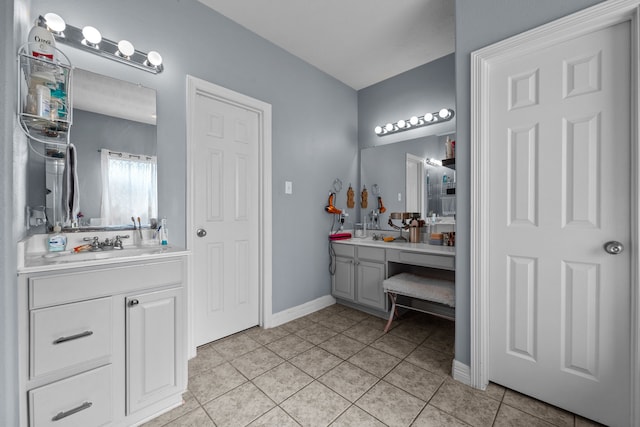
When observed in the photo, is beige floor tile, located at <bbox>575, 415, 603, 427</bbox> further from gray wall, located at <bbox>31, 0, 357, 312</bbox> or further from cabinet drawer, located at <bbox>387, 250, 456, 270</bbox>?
gray wall, located at <bbox>31, 0, 357, 312</bbox>

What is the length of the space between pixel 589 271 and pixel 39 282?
258 centimetres

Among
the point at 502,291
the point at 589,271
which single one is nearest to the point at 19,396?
the point at 502,291

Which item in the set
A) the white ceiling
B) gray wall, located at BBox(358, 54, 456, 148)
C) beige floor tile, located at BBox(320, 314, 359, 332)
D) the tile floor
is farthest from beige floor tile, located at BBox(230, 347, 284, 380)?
the white ceiling

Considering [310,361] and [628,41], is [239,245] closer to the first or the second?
[310,361]

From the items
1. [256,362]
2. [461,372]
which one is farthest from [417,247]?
[256,362]

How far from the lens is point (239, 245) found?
2.46 metres

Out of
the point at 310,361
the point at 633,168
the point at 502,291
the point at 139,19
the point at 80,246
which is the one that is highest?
Answer: the point at 139,19

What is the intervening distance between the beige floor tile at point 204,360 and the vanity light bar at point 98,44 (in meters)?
2.10

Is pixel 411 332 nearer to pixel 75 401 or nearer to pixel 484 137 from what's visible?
pixel 484 137

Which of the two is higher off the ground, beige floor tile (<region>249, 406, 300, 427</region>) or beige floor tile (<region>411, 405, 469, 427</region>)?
beige floor tile (<region>249, 406, 300, 427</region>)

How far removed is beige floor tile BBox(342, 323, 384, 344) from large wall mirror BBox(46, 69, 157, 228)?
1.90 meters

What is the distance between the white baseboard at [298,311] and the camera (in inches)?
103

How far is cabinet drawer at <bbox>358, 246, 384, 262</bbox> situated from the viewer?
2711 millimetres

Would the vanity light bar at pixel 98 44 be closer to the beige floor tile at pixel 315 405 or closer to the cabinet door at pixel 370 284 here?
the beige floor tile at pixel 315 405
